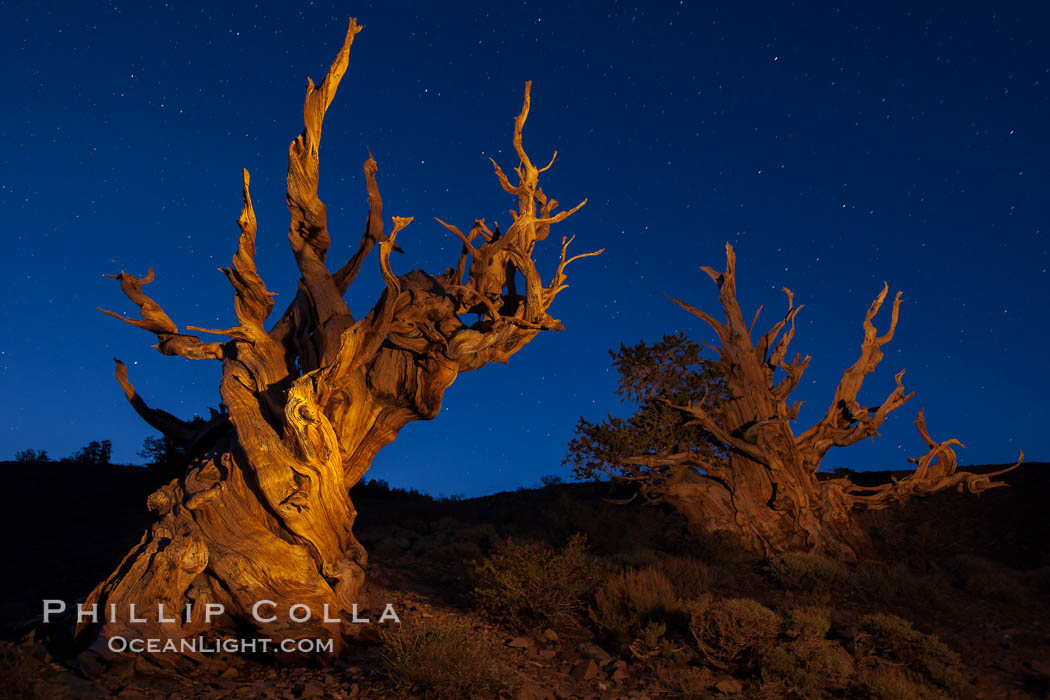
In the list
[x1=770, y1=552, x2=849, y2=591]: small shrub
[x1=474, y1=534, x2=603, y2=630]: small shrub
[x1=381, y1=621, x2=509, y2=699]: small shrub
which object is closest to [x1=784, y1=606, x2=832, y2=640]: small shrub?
[x1=474, y1=534, x2=603, y2=630]: small shrub

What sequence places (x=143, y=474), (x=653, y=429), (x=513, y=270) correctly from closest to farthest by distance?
(x=513, y=270) → (x=653, y=429) → (x=143, y=474)

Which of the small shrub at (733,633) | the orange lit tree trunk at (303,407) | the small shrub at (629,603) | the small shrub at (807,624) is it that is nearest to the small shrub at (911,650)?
the small shrub at (807,624)

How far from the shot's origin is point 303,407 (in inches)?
288

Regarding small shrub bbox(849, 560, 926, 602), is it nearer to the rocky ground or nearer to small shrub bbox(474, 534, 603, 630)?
the rocky ground

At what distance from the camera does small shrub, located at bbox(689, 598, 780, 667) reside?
23.8 ft

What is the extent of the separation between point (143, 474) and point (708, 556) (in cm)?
2004

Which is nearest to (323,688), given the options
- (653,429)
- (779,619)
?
(779,619)

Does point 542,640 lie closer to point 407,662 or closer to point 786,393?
point 407,662

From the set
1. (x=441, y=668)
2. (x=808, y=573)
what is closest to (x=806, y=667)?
(x=441, y=668)

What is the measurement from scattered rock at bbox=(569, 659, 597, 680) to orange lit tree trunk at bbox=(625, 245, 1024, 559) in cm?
605

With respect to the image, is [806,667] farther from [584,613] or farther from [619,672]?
[584,613]

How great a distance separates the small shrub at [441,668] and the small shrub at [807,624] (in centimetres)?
358

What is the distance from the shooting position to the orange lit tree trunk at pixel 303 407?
285 inches

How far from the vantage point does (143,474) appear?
23.2 meters
